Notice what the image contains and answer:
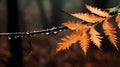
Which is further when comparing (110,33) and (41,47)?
(41,47)

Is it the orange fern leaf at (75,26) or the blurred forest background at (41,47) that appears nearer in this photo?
the orange fern leaf at (75,26)

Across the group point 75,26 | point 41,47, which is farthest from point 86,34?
point 41,47

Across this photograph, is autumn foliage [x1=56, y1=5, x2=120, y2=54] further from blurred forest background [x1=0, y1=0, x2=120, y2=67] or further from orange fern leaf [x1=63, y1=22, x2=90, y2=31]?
blurred forest background [x1=0, y1=0, x2=120, y2=67]

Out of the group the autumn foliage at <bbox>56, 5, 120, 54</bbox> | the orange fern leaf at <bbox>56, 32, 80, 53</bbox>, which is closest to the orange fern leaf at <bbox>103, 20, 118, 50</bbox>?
the autumn foliage at <bbox>56, 5, 120, 54</bbox>

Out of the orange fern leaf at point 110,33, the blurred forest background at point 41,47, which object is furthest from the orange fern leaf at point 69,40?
the blurred forest background at point 41,47

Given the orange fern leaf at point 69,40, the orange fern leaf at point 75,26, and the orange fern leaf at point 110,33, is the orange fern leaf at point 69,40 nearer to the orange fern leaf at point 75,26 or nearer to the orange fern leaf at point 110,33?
the orange fern leaf at point 75,26

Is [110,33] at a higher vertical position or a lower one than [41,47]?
higher

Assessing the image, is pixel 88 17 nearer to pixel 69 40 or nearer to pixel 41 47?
pixel 69 40

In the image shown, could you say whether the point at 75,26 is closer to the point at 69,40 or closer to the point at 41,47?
the point at 69,40

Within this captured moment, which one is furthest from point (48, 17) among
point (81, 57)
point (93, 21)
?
point (93, 21)
